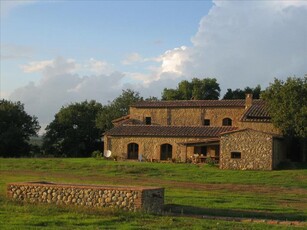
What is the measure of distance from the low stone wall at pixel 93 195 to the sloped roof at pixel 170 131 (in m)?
27.1

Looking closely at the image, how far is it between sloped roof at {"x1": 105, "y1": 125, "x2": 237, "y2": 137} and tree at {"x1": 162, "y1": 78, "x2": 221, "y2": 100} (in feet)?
88.8

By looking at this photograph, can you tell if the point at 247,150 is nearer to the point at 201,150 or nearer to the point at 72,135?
the point at 201,150

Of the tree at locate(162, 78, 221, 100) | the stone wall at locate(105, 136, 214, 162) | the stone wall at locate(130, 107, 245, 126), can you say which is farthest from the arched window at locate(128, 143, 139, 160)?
the tree at locate(162, 78, 221, 100)

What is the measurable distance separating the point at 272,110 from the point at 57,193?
27.5 m

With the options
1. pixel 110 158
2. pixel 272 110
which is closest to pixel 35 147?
pixel 110 158

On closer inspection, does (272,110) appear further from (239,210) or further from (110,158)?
(239,210)

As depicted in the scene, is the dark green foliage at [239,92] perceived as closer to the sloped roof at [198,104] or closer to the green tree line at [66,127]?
the green tree line at [66,127]

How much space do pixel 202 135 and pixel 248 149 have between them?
22.8 ft

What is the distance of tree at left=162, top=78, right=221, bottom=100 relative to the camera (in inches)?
3029

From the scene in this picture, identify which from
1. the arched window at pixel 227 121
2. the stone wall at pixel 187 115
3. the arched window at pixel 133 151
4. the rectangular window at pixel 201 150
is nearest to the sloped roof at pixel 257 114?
the rectangular window at pixel 201 150

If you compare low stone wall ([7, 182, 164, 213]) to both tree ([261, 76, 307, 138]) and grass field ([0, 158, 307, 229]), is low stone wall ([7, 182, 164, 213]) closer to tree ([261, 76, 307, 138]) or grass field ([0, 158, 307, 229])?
grass field ([0, 158, 307, 229])

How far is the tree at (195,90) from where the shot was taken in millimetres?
76938

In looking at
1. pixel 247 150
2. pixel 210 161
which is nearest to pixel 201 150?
pixel 210 161

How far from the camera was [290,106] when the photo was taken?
42.2m
